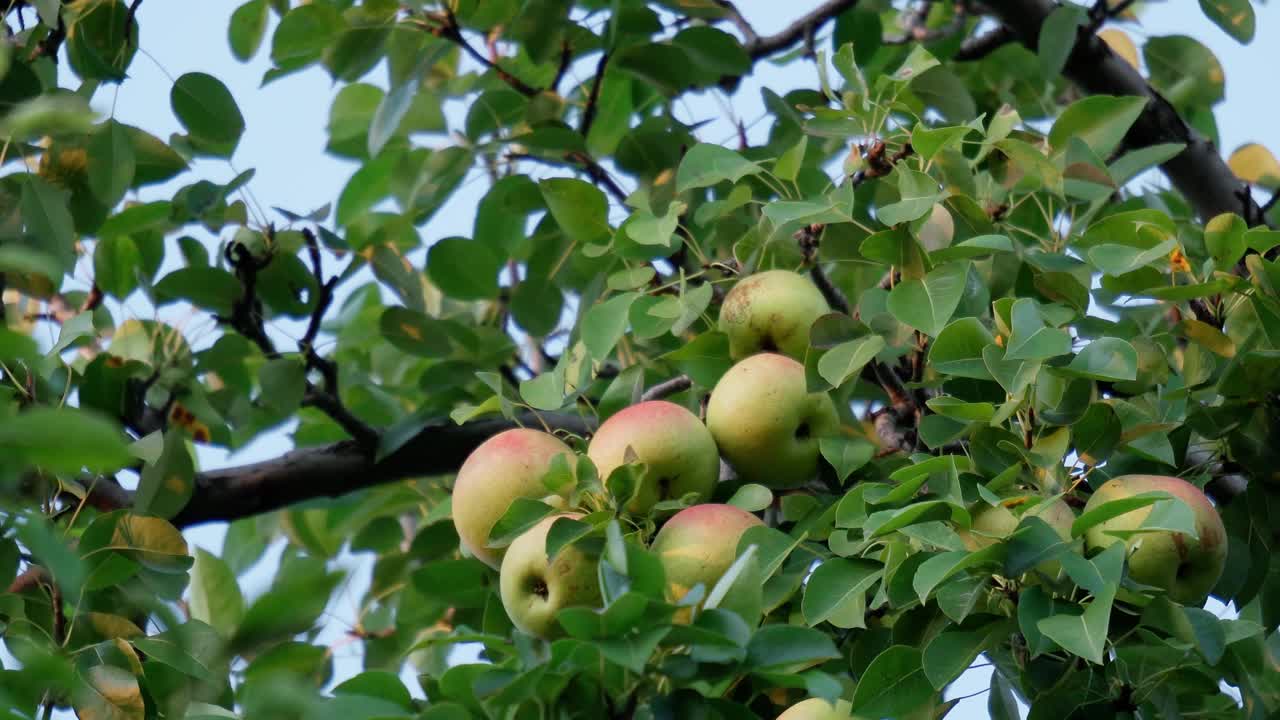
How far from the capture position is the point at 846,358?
5.10 ft

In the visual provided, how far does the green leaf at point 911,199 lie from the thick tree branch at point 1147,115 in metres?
1.05

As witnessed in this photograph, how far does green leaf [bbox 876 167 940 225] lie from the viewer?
1.50 m

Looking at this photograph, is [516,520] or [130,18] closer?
[516,520]

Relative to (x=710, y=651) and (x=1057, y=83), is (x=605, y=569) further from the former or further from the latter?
(x=1057, y=83)

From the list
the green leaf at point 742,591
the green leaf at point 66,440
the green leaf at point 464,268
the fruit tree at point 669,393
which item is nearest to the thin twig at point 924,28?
the fruit tree at point 669,393

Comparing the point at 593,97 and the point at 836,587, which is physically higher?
the point at 593,97

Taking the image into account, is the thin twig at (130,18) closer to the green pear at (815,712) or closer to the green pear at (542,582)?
the green pear at (542,582)

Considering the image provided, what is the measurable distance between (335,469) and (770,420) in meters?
0.91

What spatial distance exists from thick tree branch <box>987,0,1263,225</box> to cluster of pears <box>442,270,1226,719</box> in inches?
38.9

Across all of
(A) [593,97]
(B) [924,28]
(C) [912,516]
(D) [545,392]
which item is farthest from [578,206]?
(B) [924,28]

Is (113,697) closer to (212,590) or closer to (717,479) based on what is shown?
(212,590)

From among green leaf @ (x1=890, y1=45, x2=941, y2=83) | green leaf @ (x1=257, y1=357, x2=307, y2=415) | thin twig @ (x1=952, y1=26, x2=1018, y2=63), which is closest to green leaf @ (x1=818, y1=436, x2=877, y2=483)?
green leaf @ (x1=890, y1=45, x2=941, y2=83)

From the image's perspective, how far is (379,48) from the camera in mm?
2326

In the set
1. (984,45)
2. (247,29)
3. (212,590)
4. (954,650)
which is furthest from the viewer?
(984,45)
